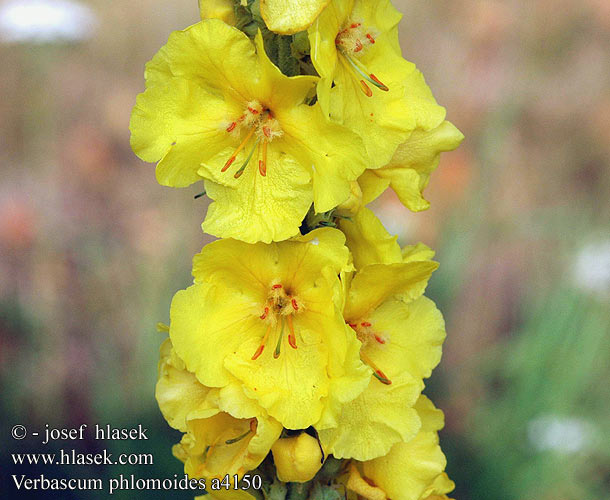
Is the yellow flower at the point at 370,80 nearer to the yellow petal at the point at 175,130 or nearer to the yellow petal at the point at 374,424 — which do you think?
the yellow petal at the point at 175,130

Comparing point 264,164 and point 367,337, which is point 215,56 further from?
point 367,337

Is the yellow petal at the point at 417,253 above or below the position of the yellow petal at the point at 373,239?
below

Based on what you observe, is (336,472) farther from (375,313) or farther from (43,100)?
(43,100)

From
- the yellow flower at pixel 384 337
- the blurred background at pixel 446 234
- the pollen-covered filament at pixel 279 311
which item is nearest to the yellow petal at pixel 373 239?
the yellow flower at pixel 384 337

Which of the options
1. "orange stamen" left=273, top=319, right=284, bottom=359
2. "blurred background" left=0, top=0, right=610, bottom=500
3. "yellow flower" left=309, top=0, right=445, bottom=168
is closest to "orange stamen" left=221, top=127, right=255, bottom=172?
"yellow flower" left=309, top=0, right=445, bottom=168

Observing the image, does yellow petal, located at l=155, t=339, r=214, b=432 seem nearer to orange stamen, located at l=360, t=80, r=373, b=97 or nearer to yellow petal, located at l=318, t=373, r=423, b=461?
yellow petal, located at l=318, t=373, r=423, b=461
